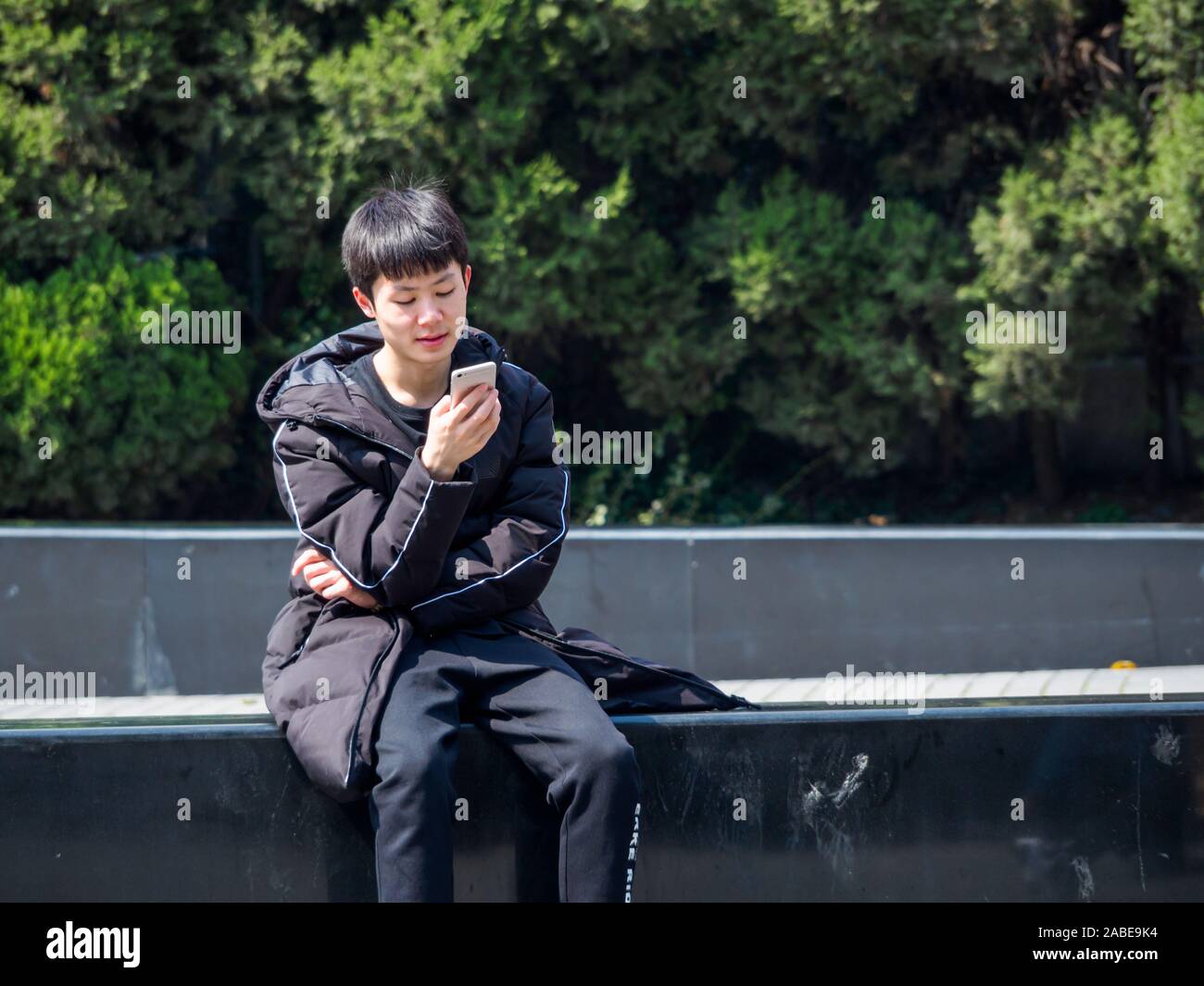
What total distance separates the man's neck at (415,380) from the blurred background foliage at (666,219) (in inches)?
219

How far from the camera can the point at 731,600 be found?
8039mm

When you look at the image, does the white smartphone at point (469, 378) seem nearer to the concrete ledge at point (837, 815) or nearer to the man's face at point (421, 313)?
the man's face at point (421, 313)

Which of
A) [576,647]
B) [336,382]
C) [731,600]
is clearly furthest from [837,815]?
[731,600]

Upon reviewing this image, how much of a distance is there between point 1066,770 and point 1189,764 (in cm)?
30

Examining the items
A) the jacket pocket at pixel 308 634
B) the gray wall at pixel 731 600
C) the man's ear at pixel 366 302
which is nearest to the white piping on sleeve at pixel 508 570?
the jacket pocket at pixel 308 634

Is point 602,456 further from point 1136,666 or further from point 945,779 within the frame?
point 945,779

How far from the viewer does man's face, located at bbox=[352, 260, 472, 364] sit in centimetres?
363

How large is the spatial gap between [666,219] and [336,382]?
6876 millimetres

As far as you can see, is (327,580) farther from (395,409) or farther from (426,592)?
(395,409)

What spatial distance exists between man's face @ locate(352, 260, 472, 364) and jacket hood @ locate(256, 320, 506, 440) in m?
0.14

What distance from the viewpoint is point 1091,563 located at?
7.77m

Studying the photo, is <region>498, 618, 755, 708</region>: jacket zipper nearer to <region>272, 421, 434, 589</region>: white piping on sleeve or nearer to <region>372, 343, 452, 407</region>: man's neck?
<region>272, 421, 434, 589</region>: white piping on sleeve

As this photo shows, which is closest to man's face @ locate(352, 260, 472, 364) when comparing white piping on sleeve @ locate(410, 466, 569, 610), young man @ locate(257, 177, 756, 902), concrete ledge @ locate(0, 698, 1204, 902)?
young man @ locate(257, 177, 756, 902)

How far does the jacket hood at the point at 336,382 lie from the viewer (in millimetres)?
3617
